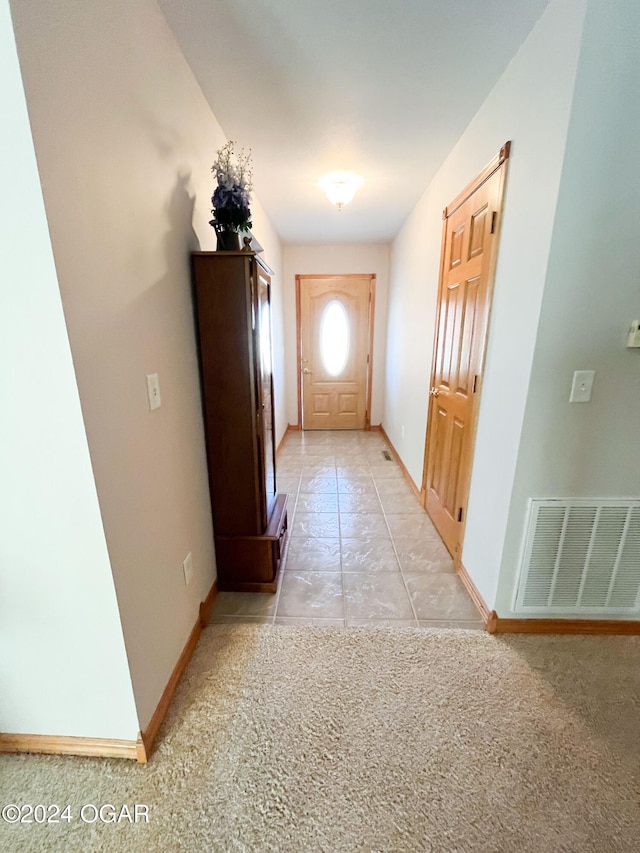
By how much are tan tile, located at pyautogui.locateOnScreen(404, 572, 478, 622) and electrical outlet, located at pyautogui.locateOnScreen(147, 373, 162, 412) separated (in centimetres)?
161

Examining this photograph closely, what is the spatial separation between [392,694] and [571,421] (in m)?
1.31

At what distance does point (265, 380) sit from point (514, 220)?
1.40m

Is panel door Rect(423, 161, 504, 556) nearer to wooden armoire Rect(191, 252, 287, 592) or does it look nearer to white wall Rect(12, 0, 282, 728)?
wooden armoire Rect(191, 252, 287, 592)

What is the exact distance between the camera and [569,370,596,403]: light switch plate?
1.35 metres

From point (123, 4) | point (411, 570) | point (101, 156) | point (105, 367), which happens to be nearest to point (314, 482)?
point (411, 570)

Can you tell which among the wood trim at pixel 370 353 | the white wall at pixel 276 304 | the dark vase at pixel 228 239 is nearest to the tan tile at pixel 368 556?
the white wall at pixel 276 304

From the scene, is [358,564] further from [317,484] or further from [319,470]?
[319,470]

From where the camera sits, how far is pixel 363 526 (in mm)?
2570

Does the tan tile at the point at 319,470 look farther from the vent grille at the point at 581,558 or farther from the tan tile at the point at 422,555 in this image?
the vent grille at the point at 581,558

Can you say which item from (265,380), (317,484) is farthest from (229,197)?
(317,484)

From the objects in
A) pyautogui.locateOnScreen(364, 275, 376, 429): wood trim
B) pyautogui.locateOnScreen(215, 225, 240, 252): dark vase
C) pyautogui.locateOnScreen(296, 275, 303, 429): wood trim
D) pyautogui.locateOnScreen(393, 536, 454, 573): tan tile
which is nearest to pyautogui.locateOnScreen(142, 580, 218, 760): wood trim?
pyautogui.locateOnScreen(393, 536, 454, 573): tan tile

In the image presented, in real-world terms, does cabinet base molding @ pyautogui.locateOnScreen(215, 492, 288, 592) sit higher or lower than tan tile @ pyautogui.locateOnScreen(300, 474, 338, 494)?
higher

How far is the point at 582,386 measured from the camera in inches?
53.6

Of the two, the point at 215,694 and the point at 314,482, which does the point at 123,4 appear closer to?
the point at 215,694
